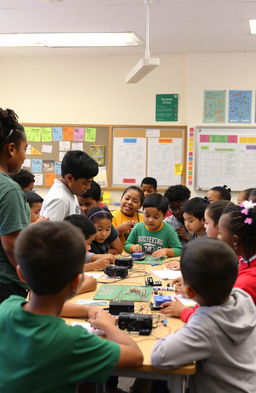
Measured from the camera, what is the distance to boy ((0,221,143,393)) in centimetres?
112

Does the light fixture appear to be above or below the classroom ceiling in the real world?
below

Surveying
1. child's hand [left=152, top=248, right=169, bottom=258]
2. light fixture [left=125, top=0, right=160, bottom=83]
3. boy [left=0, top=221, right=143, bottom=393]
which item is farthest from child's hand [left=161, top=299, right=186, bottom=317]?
light fixture [left=125, top=0, right=160, bottom=83]

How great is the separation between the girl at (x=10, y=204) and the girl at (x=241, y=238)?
0.67m

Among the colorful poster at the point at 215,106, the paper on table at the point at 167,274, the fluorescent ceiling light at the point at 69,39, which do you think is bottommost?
the paper on table at the point at 167,274

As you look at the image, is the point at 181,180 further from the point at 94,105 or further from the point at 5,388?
the point at 5,388

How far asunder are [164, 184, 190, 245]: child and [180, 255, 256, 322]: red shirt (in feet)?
6.19

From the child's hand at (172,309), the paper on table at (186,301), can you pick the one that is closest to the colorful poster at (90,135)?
the paper on table at (186,301)

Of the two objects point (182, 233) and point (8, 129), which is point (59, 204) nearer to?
point (8, 129)

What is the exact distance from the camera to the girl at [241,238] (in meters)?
1.79

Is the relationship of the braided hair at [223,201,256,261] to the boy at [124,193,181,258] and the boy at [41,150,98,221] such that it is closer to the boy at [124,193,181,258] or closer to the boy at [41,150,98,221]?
the boy at [41,150,98,221]

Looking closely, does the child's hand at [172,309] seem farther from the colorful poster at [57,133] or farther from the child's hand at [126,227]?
the colorful poster at [57,133]

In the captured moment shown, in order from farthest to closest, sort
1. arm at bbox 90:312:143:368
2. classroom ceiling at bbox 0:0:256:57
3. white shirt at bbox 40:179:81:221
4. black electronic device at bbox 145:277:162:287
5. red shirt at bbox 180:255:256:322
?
1. classroom ceiling at bbox 0:0:256:57
2. white shirt at bbox 40:179:81:221
3. black electronic device at bbox 145:277:162:287
4. red shirt at bbox 180:255:256:322
5. arm at bbox 90:312:143:368

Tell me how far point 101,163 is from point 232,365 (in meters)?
4.60

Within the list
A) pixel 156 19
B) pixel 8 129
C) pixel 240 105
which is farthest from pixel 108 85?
pixel 8 129
